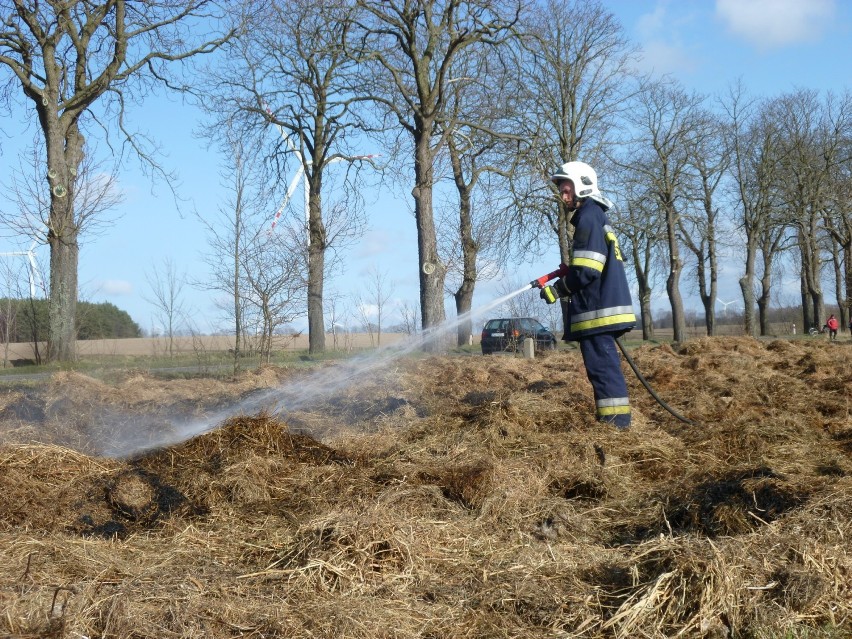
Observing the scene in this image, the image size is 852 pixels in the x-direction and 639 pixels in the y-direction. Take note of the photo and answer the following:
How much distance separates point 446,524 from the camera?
4.33 meters

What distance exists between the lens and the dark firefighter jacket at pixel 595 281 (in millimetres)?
6945

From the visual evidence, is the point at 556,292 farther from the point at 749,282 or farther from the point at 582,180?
the point at 749,282

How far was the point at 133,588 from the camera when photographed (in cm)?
328

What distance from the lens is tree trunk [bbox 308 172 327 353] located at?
82.5 ft

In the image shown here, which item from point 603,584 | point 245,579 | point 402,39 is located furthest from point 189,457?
point 402,39

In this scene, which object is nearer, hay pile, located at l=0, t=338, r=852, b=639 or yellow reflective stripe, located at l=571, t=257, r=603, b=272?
hay pile, located at l=0, t=338, r=852, b=639

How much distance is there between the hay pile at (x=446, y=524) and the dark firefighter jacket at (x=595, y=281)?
2.80 feet

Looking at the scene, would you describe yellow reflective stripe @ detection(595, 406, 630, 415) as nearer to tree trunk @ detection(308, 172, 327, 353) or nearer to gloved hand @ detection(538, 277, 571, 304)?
gloved hand @ detection(538, 277, 571, 304)

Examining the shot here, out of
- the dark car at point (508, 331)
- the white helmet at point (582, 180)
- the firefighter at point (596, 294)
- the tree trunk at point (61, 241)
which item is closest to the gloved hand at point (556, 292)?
the firefighter at point (596, 294)

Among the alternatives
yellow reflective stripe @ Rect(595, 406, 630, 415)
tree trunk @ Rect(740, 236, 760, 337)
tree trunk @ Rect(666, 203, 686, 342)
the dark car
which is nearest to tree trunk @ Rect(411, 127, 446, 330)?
the dark car

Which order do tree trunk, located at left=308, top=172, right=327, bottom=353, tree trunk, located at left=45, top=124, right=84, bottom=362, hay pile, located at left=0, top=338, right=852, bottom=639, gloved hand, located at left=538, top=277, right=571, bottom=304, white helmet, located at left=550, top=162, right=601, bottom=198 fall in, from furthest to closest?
tree trunk, located at left=308, top=172, right=327, bottom=353 → tree trunk, located at left=45, top=124, right=84, bottom=362 → white helmet, located at left=550, top=162, right=601, bottom=198 → gloved hand, located at left=538, top=277, right=571, bottom=304 → hay pile, located at left=0, top=338, right=852, bottom=639

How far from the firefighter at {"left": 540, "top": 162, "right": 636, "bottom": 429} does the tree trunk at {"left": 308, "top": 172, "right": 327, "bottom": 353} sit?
17.0m

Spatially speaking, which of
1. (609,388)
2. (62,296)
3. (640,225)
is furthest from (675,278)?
(609,388)

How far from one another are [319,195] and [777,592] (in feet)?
85.0
